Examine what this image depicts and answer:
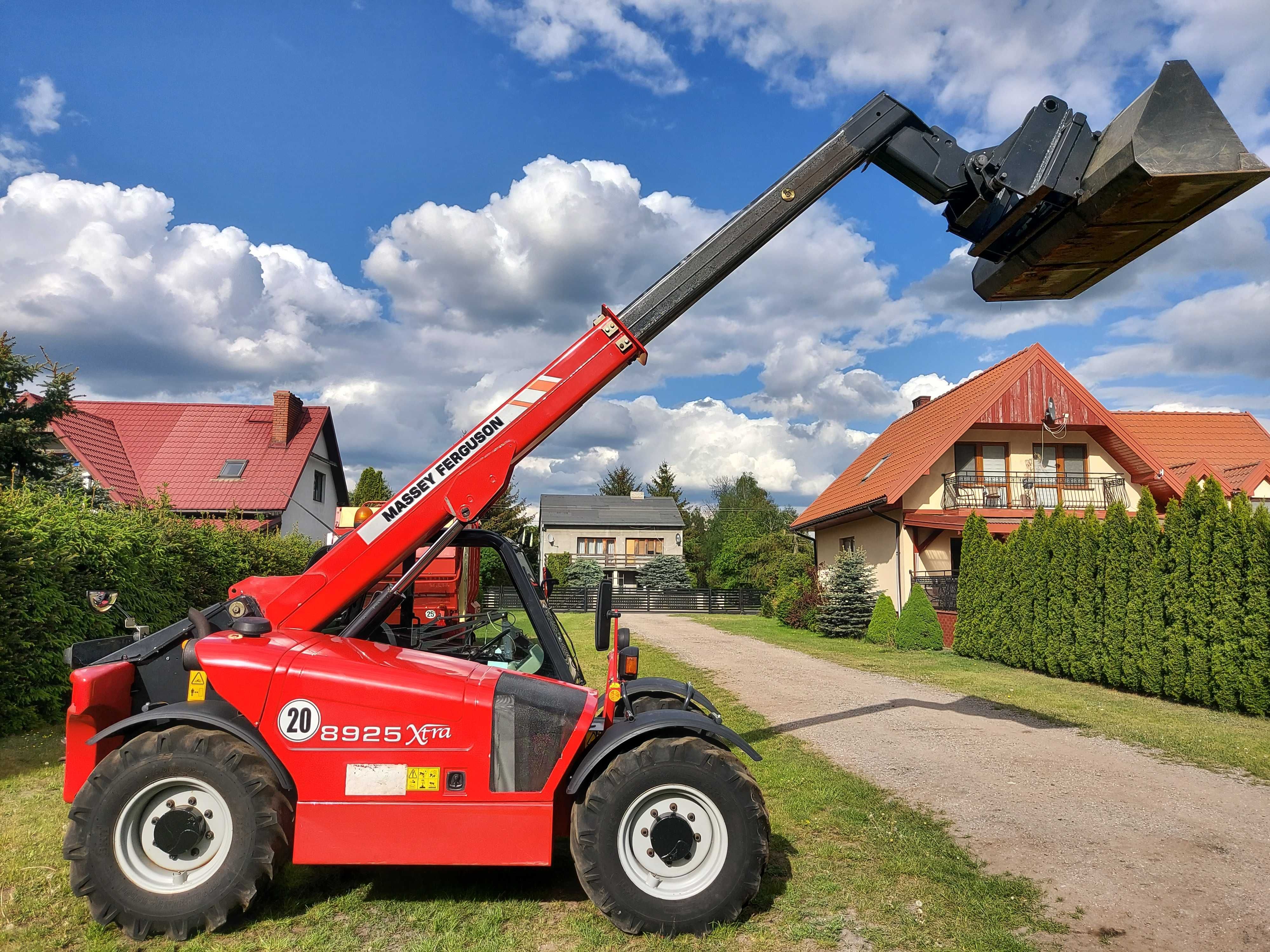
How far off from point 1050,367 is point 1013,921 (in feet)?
72.1

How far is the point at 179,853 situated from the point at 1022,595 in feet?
49.6

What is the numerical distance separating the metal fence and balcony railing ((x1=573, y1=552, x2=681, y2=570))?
7843mm

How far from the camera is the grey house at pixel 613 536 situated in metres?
51.7

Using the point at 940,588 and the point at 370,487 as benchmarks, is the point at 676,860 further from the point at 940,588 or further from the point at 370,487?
the point at 370,487

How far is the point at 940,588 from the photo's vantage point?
833 inches

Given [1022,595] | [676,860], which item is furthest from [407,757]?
[1022,595]

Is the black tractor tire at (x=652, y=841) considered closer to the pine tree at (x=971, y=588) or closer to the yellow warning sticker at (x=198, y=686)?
the yellow warning sticker at (x=198, y=686)

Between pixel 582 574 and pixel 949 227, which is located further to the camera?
pixel 582 574

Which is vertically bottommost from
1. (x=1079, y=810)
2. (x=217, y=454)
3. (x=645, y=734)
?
(x=1079, y=810)

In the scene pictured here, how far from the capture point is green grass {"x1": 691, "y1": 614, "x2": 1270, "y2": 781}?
8297 mm

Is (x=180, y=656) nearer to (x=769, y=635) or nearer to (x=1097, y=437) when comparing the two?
(x=769, y=635)

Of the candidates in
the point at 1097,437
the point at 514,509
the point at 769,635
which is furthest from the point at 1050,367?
the point at 514,509

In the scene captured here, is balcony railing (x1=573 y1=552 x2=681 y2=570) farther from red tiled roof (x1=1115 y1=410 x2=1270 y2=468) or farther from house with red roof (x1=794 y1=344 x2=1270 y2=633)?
red tiled roof (x1=1115 y1=410 x2=1270 y2=468)

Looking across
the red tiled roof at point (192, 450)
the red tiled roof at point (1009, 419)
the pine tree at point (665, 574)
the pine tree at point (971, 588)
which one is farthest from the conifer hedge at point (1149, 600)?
the pine tree at point (665, 574)
